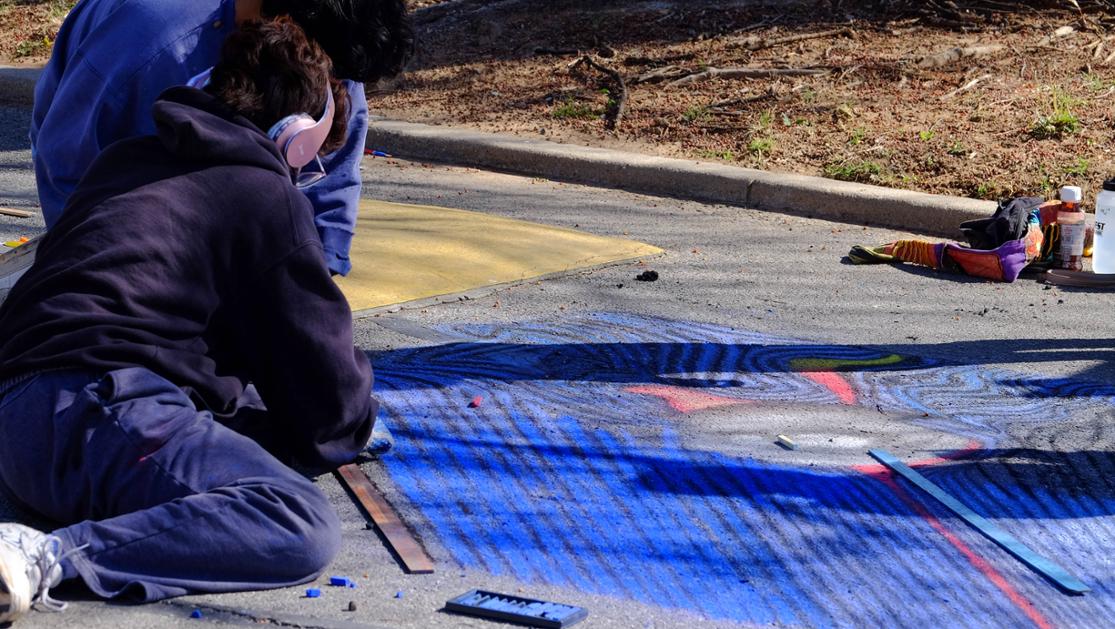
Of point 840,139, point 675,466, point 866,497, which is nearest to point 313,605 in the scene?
point 675,466

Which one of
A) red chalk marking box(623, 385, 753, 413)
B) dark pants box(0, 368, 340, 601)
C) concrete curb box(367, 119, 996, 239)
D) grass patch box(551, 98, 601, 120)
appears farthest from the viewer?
grass patch box(551, 98, 601, 120)

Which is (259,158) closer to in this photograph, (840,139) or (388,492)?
(388,492)

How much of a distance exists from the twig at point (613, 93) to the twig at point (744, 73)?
347 millimetres

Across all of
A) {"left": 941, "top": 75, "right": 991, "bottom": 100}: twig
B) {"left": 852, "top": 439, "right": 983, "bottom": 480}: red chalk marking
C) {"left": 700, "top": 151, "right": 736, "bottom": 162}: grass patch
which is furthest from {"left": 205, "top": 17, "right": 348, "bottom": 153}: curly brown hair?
{"left": 941, "top": 75, "right": 991, "bottom": 100}: twig

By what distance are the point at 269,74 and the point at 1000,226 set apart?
382 cm

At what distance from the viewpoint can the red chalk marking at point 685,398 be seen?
13.5 ft

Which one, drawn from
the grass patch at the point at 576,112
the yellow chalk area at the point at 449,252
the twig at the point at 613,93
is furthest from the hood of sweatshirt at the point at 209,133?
the grass patch at the point at 576,112

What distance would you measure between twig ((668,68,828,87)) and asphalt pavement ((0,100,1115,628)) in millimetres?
3270

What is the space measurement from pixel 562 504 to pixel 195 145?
3.89 feet

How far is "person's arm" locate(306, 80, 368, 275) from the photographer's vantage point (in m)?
3.83

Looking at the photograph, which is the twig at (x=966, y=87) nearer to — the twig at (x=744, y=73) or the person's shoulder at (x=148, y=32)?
the twig at (x=744, y=73)

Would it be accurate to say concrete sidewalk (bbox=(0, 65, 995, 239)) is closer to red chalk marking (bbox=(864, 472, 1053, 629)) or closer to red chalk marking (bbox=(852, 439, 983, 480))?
red chalk marking (bbox=(852, 439, 983, 480))

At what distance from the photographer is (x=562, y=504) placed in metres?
3.36

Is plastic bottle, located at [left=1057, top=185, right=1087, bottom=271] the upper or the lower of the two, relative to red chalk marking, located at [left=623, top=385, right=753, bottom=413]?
upper
